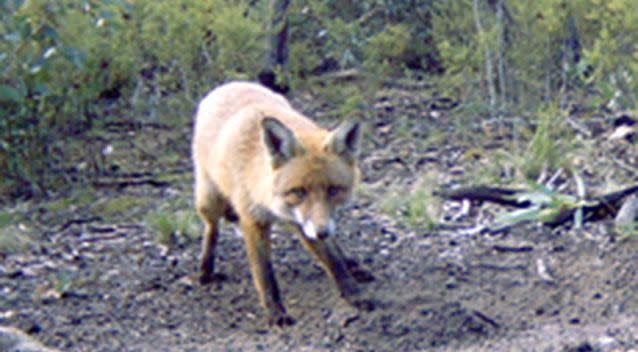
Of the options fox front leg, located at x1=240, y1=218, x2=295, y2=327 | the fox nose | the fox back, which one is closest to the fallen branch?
the fox back

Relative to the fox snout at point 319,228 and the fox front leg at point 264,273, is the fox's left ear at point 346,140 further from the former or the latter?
the fox front leg at point 264,273

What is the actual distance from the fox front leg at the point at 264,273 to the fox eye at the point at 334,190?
0.48 m

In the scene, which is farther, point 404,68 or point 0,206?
point 404,68

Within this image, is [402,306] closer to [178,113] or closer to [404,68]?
[178,113]

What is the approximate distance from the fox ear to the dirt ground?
31.8 inches

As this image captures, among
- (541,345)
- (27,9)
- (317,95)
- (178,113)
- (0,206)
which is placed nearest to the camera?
(541,345)

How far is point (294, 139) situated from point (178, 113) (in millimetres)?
3372

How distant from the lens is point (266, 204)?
475cm

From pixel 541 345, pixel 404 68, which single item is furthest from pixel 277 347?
pixel 404 68

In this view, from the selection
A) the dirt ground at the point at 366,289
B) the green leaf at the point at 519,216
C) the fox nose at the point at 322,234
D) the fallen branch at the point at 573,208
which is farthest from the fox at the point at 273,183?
the fallen branch at the point at 573,208

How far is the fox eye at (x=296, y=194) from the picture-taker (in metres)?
4.56

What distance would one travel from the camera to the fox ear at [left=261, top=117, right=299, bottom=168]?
452 centimetres

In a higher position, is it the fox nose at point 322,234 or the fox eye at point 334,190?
the fox eye at point 334,190

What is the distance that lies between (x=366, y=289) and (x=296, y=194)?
845mm
